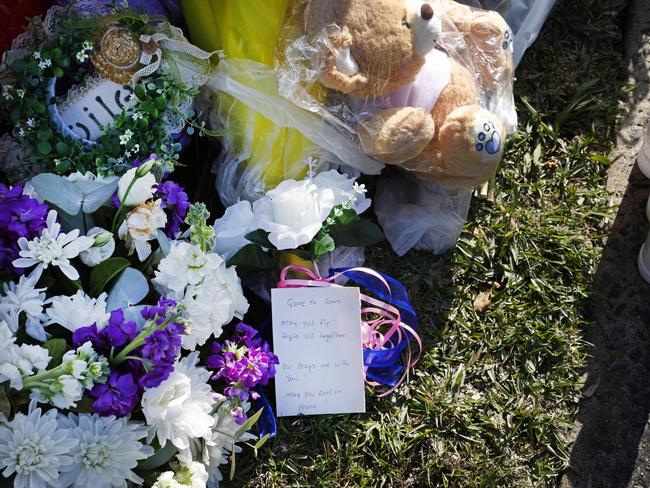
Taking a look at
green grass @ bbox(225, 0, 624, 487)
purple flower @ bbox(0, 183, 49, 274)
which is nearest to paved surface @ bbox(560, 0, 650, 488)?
green grass @ bbox(225, 0, 624, 487)

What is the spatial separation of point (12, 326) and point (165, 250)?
11.1 inches

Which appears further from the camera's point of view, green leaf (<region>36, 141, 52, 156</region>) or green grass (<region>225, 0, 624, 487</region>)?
green grass (<region>225, 0, 624, 487</region>)

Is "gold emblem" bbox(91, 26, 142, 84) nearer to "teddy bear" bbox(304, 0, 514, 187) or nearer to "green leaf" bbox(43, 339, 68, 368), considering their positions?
"teddy bear" bbox(304, 0, 514, 187)

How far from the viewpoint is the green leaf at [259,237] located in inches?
57.9

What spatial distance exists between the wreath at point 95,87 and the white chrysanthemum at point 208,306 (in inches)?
11.0

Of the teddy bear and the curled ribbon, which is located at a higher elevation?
the teddy bear

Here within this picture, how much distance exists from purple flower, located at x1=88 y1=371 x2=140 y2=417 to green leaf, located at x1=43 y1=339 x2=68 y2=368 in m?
0.08

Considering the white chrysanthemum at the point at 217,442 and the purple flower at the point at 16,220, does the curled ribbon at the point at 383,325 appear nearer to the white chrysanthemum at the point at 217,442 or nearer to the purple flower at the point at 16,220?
the white chrysanthemum at the point at 217,442

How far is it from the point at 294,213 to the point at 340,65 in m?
0.31

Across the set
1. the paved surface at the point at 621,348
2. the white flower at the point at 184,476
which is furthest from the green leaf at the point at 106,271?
the paved surface at the point at 621,348

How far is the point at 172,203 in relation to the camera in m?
1.29

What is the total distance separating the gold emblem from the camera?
4.69ft

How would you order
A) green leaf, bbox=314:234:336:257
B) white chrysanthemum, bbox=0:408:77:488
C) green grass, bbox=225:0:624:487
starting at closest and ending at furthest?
1. white chrysanthemum, bbox=0:408:77:488
2. green leaf, bbox=314:234:336:257
3. green grass, bbox=225:0:624:487

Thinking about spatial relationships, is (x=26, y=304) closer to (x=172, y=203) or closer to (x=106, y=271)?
(x=106, y=271)
